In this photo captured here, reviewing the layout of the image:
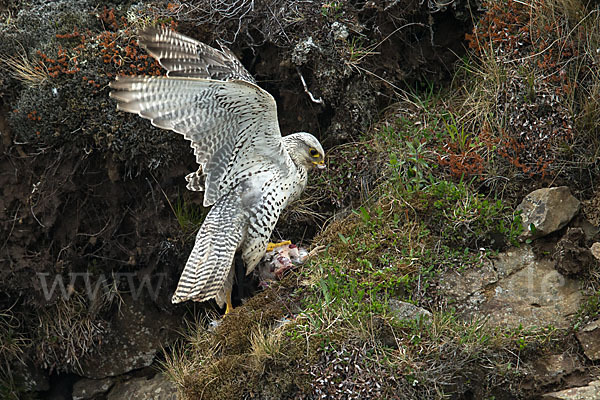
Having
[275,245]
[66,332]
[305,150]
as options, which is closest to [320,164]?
[305,150]

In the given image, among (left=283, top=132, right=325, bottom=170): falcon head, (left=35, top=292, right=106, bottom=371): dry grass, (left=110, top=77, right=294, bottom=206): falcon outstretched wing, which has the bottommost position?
(left=35, top=292, right=106, bottom=371): dry grass

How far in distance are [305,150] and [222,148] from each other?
706 mm

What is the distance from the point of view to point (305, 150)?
17.1 ft

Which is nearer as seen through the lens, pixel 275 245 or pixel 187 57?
pixel 187 57

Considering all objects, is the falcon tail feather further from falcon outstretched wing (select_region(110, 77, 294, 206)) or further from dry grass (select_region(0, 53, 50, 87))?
dry grass (select_region(0, 53, 50, 87))

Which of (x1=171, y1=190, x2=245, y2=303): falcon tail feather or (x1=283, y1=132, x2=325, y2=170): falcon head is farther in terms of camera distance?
(x1=283, y1=132, x2=325, y2=170): falcon head

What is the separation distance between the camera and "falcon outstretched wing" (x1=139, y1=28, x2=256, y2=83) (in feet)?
15.3

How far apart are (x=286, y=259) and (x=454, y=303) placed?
1366 millimetres

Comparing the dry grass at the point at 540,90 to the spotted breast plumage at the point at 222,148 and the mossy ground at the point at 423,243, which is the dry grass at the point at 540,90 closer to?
the mossy ground at the point at 423,243

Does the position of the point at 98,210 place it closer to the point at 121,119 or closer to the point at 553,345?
the point at 121,119

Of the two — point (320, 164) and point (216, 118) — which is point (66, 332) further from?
point (320, 164)

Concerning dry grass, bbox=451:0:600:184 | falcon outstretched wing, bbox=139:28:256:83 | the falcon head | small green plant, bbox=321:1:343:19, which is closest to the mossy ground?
dry grass, bbox=451:0:600:184

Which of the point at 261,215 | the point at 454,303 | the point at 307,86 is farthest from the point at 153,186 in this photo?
the point at 454,303

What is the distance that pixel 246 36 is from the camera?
5.96m
